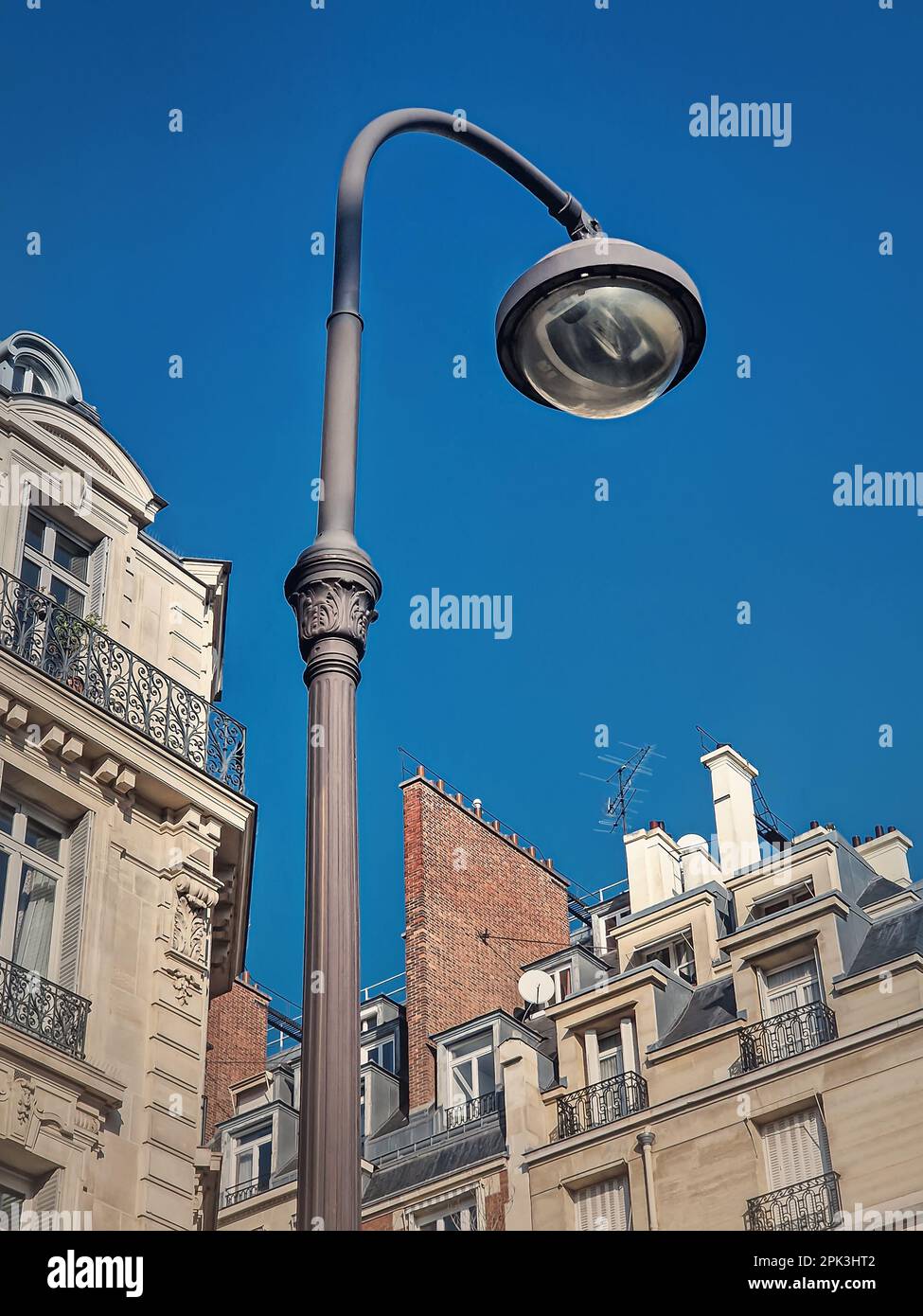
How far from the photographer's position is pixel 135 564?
70.7ft

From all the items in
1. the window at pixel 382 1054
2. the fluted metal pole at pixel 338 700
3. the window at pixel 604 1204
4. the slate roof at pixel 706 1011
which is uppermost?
the window at pixel 382 1054

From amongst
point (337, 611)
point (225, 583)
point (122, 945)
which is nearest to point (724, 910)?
point (225, 583)

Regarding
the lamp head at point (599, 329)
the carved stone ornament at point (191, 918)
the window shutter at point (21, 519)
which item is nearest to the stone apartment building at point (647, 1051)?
the carved stone ornament at point (191, 918)

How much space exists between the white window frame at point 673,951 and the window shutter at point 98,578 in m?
12.8

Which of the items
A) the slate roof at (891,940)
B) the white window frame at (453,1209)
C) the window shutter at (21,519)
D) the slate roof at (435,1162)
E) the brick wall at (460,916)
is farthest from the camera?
the brick wall at (460,916)

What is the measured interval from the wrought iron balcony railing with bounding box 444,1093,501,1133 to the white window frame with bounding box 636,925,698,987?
3.23 meters

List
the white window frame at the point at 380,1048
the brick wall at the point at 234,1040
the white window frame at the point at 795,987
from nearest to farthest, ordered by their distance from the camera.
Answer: the white window frame at the point at 795,987, the white window frame at the point at 380,1048, the brick wall at the point at 234,1040

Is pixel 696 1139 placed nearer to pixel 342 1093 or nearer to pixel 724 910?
pixel 724 910

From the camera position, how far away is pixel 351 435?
8.30 m

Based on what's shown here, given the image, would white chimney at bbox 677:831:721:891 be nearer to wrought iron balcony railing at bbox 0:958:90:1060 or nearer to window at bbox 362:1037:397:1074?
window at bbox 362:1037:397:1074

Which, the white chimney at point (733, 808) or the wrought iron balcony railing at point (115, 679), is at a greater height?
the white chimney at point (733, 808)

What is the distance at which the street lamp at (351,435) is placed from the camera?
6746mm

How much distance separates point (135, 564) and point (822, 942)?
10.9 metres

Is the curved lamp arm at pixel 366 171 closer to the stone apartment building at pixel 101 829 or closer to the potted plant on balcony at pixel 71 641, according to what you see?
the stone apartment building at pixel 101 829
